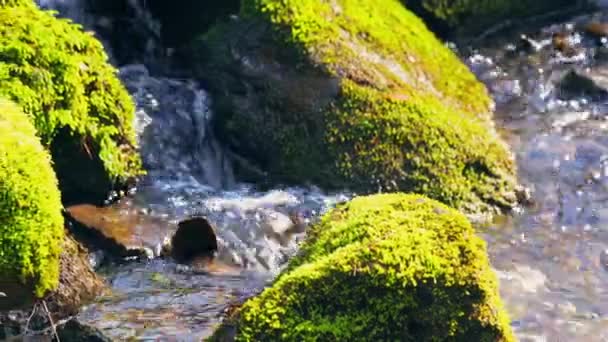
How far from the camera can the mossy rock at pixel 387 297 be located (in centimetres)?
434

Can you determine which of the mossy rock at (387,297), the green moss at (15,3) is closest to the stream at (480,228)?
the mossy rock at (387,297)

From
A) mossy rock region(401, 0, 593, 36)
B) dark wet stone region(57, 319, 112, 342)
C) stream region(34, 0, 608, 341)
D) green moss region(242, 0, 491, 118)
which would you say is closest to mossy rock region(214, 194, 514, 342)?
dark wet stone region(57, 319, 112, 342)

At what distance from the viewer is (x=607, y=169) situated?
8414mm

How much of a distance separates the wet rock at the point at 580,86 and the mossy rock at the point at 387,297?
5.67 m

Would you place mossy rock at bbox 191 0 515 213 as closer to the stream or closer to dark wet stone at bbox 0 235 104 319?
the stream

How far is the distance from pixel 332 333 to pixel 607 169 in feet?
15.5

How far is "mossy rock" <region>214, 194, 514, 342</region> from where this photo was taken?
4.34 m

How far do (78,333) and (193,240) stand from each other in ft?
5.36

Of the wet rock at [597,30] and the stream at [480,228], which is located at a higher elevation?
the wet rock at [597,30]

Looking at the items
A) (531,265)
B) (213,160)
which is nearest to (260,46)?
(213,160)

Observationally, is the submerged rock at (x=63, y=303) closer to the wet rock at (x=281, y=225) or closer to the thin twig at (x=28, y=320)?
the thin twig at (x=28, y=320)

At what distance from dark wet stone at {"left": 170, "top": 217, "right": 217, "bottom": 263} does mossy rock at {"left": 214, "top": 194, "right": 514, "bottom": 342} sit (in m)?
2.04

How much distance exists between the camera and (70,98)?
268 inches

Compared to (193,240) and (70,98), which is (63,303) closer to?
(193,240)
